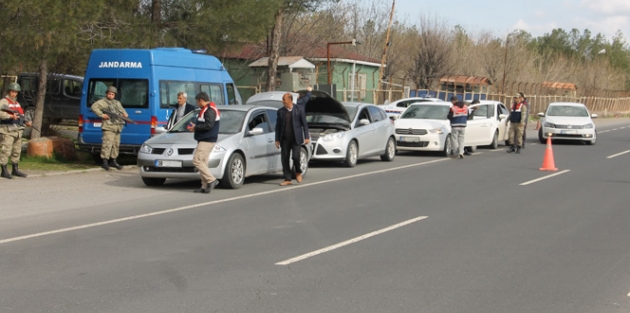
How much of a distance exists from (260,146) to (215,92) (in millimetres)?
5145

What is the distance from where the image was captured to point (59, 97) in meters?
27.9

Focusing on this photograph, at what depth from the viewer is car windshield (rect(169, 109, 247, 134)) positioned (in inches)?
589

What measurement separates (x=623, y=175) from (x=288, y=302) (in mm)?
13309

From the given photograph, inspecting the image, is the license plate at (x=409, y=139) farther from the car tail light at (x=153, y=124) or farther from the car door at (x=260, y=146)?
the car tail light at (x=153, y=124)

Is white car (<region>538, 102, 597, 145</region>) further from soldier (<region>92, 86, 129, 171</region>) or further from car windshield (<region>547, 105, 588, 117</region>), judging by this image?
soldier (<region>92, 86, 129, 171</region>)

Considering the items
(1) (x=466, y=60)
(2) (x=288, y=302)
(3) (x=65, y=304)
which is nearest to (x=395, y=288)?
(2) (x=288, y=302)

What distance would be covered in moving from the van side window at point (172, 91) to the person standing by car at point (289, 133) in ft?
12.7

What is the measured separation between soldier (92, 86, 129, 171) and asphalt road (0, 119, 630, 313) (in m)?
1.08

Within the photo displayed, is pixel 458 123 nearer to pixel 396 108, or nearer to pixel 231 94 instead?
pixel 231 94

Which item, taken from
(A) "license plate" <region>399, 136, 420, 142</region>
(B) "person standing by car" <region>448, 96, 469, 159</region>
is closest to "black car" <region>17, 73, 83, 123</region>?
(A) "license plate" <region>399, 136, 420, 142</region>

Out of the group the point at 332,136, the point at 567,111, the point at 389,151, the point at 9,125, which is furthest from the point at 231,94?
the point at 567,111

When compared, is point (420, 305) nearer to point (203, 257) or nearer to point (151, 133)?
point (203, 257)

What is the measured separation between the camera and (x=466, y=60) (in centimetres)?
7081

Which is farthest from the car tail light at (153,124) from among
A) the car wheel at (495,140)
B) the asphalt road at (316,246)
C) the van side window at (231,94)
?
the car wheel at (495,140)
